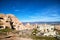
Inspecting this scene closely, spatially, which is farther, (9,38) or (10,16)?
(10,16)

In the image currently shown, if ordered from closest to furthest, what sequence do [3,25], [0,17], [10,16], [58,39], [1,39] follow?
1. [1,39]
2. [58,39]
3. [3,25]
4. [0,17]
5. [10,16]

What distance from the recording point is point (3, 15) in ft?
26.5

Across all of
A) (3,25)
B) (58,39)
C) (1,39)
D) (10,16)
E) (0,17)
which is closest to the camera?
(1,39)

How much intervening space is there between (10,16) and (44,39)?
435 cm

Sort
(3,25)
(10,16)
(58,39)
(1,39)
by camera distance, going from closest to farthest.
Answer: (1,39), (58,39), (3,25), (10,16)

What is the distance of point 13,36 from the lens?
504 centimetres

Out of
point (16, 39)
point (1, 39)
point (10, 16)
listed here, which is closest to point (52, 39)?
point (16, 39)

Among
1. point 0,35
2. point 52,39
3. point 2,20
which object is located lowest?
point 52,39

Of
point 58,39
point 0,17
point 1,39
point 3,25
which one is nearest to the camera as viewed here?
point 1,39

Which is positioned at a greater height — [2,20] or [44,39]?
[2,20]

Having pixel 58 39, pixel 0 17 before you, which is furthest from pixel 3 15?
pixel 58 39

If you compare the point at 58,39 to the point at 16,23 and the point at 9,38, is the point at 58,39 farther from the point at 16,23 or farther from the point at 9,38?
the point at 16,23

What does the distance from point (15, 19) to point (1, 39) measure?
511 cm

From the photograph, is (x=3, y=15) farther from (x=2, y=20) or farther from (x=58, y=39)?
(x=58, y=39)
